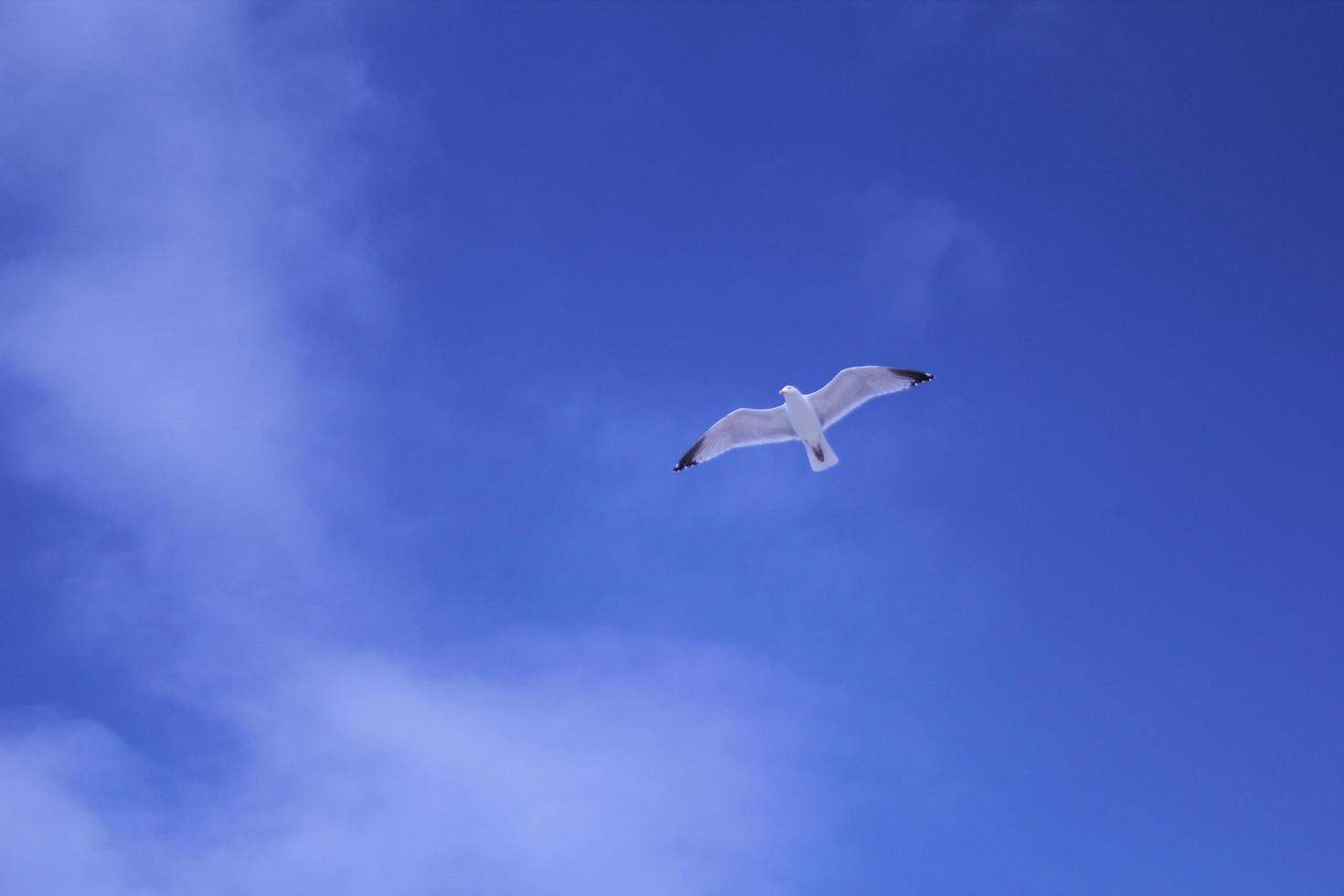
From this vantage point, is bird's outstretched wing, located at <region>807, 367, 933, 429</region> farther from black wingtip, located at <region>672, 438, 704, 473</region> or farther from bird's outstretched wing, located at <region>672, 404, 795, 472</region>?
black wingtip, located at <region>672, 438, 704, 473</region>

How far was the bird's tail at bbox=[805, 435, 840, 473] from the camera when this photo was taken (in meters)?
18.4

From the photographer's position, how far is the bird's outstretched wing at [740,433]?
19.2m

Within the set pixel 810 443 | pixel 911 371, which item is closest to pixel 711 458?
pixel 810 443

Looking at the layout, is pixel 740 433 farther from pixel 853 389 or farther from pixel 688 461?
pixel 853 389

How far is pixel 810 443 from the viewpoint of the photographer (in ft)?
61.3

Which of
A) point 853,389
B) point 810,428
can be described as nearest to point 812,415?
point 810,428

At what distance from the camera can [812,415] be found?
18.4 meters

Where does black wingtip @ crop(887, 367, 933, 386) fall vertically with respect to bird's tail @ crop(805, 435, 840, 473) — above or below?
above

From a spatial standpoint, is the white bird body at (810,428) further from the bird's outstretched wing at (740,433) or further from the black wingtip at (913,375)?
the black wingtip at (913,375)

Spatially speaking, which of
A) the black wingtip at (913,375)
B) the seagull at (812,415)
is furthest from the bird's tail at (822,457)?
the black wingtip at (913,375)

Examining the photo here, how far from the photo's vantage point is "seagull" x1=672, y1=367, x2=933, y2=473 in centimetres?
1845

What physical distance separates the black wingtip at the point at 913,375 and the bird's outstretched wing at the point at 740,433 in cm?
247

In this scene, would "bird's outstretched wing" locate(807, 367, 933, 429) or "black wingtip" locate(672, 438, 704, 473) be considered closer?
"bird's outstretched wing" locate(807, 367, 933, 429)

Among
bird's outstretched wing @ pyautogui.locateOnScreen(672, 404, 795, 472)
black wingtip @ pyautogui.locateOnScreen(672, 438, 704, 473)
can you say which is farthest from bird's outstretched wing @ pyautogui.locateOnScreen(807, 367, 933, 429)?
→ black wingtip @ pyautogui.locateOnScreen(672, 438, 704, 473)
